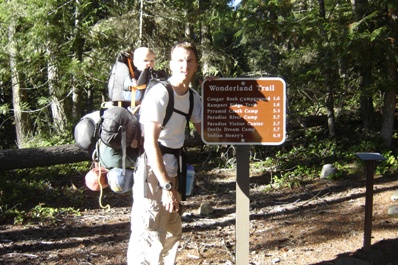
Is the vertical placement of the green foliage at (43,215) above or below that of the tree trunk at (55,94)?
below

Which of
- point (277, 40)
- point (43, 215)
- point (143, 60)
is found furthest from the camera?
point (277, 40)

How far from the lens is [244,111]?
138 inches

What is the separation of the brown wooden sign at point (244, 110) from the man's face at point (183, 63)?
0.29m

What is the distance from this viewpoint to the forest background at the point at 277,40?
780 cm

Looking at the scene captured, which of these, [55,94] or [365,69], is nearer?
[365,69]

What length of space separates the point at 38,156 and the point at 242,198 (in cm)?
599

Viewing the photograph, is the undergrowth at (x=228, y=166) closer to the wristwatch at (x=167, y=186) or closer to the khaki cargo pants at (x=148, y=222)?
the khaki cargo pants at (x=148, y=222)

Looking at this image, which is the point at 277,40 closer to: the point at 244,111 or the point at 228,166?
the point at 228,166

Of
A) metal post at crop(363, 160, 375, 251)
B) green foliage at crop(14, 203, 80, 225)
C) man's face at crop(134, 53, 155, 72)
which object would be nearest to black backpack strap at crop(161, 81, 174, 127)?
man's face at crop(134, 53, 155, 72)

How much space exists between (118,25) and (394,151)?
676 cm

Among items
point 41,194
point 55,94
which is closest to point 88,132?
point 41,194

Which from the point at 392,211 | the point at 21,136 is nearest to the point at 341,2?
the point at 392,211

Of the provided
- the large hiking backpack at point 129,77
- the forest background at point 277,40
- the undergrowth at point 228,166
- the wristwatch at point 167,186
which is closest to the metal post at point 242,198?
the wristwatch at point 167,186

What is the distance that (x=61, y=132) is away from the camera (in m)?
11.2
